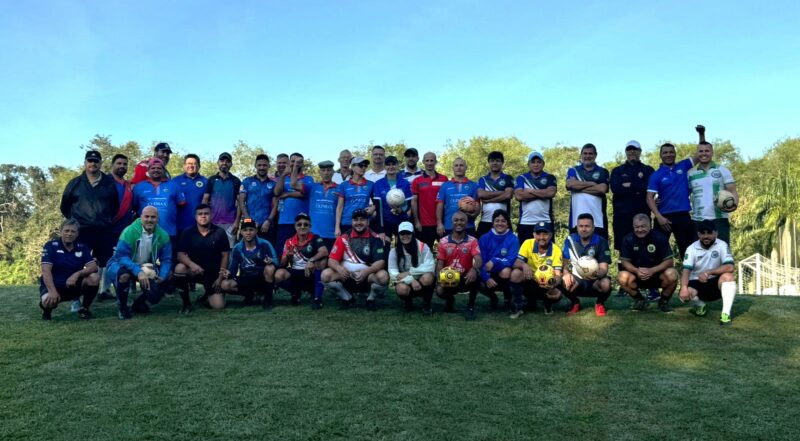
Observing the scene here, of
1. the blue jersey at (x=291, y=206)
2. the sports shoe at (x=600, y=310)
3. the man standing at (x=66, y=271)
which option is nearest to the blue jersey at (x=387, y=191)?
the blue jersey at (x=291, y=206)

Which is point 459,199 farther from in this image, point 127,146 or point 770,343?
point 127,146

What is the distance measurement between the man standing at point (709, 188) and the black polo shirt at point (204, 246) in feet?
21.9

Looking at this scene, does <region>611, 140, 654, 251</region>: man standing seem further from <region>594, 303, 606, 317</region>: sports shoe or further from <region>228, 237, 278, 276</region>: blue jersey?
<region>228, 237, 278, 276</region>: blue jersey

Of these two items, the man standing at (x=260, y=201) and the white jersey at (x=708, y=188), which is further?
the man standing at (x=260, y=201)

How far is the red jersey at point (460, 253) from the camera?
7.88 metres

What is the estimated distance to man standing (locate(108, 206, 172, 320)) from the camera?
7.65 metres

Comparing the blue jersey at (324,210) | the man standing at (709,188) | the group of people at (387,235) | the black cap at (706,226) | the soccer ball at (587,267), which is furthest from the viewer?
the blue jersey at (324,210)

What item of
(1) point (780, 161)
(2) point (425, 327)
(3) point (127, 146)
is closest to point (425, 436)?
(2) point (425, 327)

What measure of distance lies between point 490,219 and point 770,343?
3.88m

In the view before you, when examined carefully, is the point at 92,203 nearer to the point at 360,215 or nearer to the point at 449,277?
the point at 360,215

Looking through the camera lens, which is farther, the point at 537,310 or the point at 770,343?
the point at 537,310

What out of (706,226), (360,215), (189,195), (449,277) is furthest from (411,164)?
(706,226)

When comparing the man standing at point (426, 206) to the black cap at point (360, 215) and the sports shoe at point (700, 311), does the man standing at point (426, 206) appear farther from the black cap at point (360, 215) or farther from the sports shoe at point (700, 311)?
the sports shoe at point (700, 311)

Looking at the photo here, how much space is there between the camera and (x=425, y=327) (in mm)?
7234
